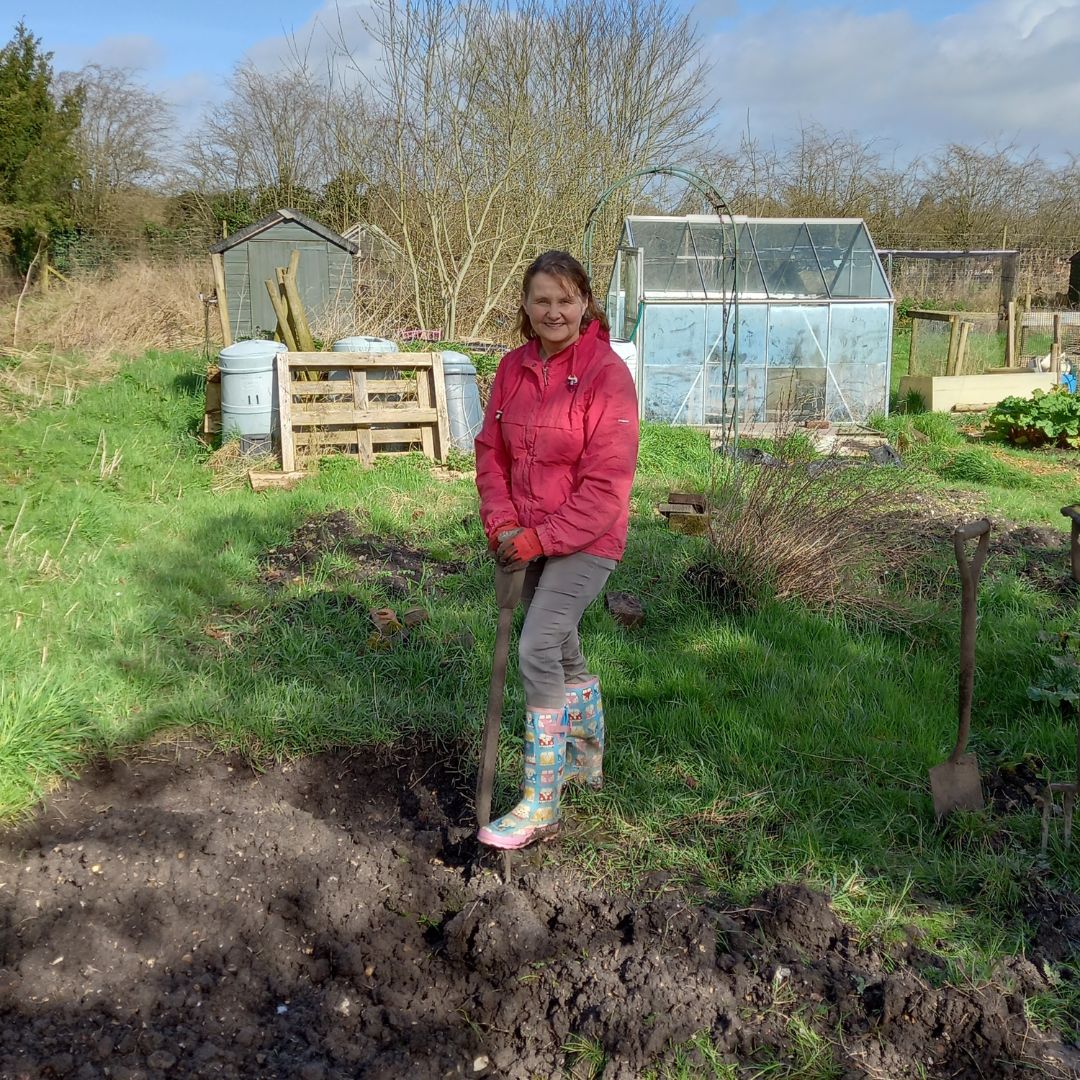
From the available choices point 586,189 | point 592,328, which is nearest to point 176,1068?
point 592,328

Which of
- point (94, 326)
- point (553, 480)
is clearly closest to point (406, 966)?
point (553, 480)

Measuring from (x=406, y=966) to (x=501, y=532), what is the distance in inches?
47.8

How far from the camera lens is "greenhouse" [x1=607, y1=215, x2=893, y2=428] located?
1218 cm

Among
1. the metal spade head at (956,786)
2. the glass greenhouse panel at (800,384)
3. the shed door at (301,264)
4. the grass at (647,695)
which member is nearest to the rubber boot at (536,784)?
the grass at (647,695)

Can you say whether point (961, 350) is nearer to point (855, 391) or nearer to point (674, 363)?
point (855, 391)

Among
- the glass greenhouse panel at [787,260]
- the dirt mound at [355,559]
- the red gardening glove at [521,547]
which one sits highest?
the glass greenhouse panel at [787,260]

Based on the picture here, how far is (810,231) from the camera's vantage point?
1310 cm

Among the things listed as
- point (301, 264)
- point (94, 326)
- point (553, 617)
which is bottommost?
point (553, 617)

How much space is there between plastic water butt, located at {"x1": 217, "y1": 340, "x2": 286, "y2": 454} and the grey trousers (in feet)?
22.2

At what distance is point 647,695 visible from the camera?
3.98 meters

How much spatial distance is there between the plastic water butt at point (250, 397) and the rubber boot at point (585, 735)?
6.49 meters

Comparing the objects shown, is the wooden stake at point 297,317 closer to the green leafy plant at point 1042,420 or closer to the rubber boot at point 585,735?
the rubber boot at point 585,735

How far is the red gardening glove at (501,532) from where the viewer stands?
281 centimetres

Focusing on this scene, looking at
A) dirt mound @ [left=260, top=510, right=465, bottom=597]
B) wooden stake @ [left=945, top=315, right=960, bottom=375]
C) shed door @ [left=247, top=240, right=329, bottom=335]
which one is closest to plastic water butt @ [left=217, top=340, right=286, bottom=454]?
dirt mound @ [left=260, top=510, right=465, bottom=597]
